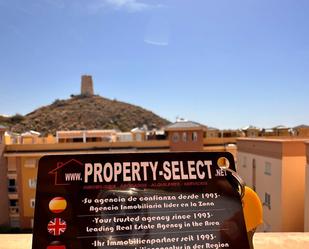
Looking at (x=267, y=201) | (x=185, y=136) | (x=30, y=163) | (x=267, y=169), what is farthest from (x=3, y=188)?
(x=267, y=169)

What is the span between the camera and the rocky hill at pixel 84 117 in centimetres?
6176

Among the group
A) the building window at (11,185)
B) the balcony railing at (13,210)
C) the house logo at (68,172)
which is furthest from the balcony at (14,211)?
the house logo at (68,172)

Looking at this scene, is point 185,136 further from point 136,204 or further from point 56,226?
point 56,226

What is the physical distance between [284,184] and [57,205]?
13.3 m

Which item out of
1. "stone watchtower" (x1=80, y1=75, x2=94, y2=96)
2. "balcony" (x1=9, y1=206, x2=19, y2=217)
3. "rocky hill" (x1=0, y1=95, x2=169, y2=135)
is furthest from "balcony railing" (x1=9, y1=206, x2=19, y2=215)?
"stone watchtower" (x1=80, y1=75, x2=94, y2=96)

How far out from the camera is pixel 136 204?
59.4 inches

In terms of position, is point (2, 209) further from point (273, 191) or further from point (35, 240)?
point (35, 240)

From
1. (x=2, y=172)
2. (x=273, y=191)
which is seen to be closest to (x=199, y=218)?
(x=273, y=191)

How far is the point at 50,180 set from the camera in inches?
59.2

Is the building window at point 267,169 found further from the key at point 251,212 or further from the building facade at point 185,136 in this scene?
the key at point 251,212

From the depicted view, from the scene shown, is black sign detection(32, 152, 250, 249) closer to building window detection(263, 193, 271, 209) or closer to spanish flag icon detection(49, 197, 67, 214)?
spanish flag icon detection(49, 197, 67, 214)

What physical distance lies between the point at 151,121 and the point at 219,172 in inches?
3048

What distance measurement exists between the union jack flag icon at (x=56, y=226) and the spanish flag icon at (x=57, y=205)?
0.15 ft

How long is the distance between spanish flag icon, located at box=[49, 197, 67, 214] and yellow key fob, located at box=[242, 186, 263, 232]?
3.35ft
